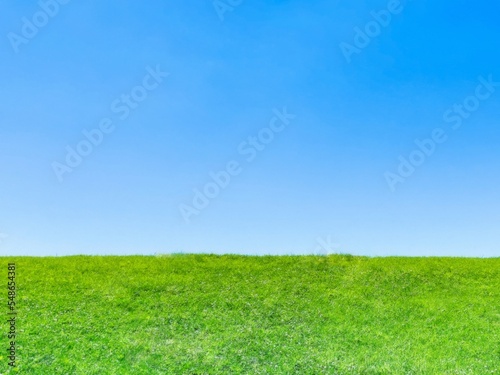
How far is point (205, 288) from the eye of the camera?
1980 cm

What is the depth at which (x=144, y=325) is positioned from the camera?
16781mm

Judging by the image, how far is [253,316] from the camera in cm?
1770

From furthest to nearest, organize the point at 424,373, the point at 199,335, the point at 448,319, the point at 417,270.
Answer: the point at 417,270 < the point at 448,319 < the point at 199,335 < the point at 424,373

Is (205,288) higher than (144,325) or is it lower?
higher

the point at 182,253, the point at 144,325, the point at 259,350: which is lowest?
the point at 259,350

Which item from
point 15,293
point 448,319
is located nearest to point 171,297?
point 15,293

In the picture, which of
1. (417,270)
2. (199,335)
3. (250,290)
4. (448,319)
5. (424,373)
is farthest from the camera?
(417,270)

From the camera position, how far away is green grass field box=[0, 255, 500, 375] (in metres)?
15.0

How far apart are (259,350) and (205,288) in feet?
15.9

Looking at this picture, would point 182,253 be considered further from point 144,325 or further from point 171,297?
point 144,325

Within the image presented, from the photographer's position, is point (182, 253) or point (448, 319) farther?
point (182, 253)

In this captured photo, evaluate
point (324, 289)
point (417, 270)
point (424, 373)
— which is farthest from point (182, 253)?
point (424, 373)

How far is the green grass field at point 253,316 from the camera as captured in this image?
1500 cm

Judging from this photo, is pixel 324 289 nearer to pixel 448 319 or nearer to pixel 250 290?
pixel 250 290
